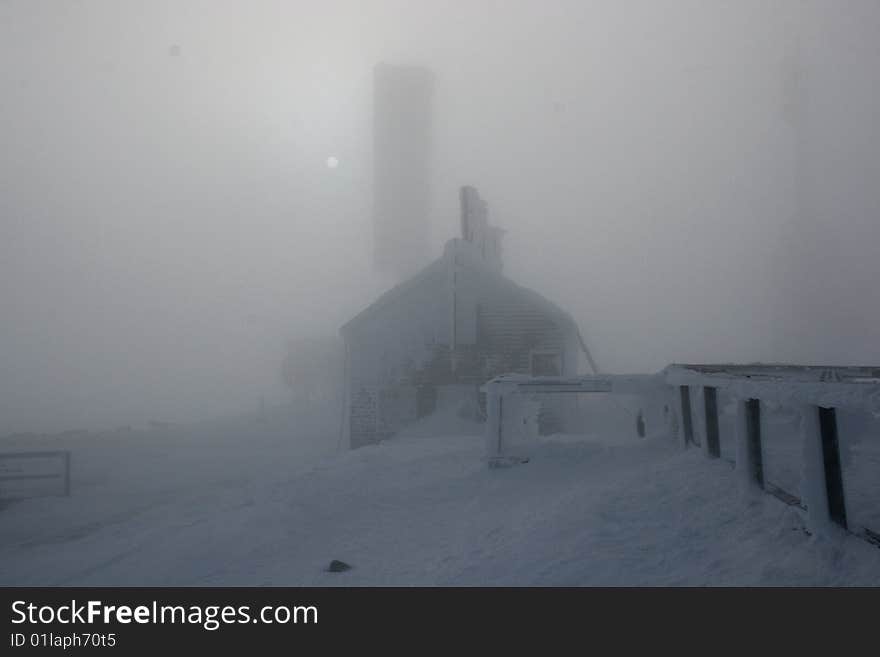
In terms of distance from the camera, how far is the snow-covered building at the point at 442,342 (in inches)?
886

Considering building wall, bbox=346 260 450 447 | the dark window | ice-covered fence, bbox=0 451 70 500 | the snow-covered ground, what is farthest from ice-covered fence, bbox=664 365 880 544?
ice-covered fence, bbox=0 451 70 500

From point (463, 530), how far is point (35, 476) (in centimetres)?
1669

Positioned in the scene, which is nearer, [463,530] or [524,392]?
[463,530]

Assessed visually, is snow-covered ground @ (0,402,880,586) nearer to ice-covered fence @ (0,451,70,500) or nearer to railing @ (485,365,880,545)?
railing @ (485,365,880,545)

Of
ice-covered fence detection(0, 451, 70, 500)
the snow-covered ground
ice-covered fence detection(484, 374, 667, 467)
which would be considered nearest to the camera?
the snow-covered ground

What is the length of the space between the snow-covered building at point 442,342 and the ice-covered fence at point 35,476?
29.9ft

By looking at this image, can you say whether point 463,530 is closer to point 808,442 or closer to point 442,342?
point 808,442

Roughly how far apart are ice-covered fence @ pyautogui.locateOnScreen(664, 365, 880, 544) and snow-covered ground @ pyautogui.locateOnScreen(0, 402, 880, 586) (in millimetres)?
231

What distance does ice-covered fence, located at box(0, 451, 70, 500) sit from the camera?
17922 mm

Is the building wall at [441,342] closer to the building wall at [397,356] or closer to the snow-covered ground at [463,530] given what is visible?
the building wall at [397,356]

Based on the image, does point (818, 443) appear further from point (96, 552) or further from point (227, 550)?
point (96, 552)

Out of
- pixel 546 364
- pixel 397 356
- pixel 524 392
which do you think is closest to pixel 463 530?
pixel 524 392

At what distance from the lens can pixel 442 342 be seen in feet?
74.6

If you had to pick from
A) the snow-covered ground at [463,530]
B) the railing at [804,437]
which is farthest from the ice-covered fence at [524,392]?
the snow-covered ground at [463,530]
